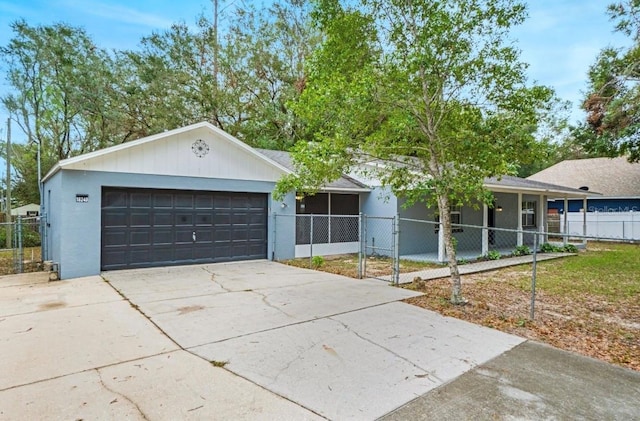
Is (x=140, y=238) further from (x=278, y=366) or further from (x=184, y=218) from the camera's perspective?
(x=278, y=366)

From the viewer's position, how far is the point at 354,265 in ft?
34.7

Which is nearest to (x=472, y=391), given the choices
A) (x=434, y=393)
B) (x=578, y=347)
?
(x=434, y=393)

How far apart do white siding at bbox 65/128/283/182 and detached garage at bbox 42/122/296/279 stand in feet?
0.08

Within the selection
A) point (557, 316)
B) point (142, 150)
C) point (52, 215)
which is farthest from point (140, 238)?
point (557, 316)

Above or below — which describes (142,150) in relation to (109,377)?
above

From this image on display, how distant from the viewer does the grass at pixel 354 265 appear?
30.8 ft

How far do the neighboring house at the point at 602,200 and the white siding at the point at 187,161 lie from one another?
15.9 m

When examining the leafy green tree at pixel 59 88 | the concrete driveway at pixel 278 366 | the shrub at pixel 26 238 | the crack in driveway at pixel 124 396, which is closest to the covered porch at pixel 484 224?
the concrete driveway at pixel 278 366

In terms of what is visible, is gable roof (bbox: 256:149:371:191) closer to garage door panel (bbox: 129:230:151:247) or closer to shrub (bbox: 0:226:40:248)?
garage door panel (bbox: 129:230:151:247)

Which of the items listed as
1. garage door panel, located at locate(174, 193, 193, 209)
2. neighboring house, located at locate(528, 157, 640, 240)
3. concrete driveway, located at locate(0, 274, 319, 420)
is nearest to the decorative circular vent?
garage door panel, located at locate(174, 193, 193, 209)

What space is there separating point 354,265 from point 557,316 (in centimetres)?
558

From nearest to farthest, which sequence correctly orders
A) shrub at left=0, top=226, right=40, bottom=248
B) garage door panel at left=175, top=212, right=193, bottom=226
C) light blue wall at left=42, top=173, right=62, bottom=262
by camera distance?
light blue wall at left=42, top=173, right=62, bottom=262 → garage door panel at left=175, top=212, right=193, bottom=226 → shrub at left=0, top=226, right=40, bottom=248

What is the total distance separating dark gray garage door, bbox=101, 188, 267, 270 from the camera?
877 centimetres

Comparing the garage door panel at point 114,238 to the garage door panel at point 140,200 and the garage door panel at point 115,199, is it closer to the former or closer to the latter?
the garage door panel at point 115,199
